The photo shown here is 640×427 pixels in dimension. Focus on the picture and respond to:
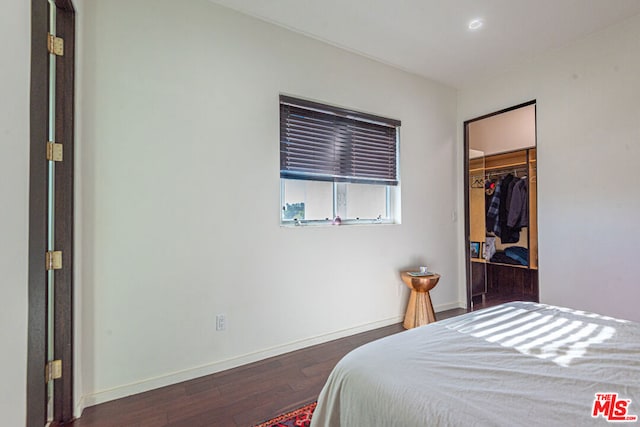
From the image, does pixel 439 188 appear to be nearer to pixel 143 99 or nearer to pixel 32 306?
pixel 143 99

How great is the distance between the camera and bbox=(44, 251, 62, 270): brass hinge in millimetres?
1581

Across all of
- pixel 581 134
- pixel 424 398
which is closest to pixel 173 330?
pixel 424 398

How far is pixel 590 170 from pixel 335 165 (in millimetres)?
2368

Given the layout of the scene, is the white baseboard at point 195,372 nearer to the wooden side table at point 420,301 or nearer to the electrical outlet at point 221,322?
the electrical outlet at point 221,322

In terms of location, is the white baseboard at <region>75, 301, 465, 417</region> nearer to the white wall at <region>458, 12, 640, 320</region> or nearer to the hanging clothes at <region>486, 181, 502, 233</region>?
the white wall at <region>458, 12, 640, 320</region>

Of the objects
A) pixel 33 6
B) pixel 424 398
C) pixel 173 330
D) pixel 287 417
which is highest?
pixel 33 6

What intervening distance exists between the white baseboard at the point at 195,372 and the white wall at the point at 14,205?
43.6 inches

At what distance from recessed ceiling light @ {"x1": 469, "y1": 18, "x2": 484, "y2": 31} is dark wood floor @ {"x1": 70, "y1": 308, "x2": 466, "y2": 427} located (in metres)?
3.14

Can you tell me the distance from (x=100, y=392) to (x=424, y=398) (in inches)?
81.7

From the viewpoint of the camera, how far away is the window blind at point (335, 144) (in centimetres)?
263

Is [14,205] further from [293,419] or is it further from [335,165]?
[335,165]

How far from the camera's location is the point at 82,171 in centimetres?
183

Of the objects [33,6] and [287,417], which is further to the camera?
[287,417]

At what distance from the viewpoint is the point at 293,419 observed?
1.67m
